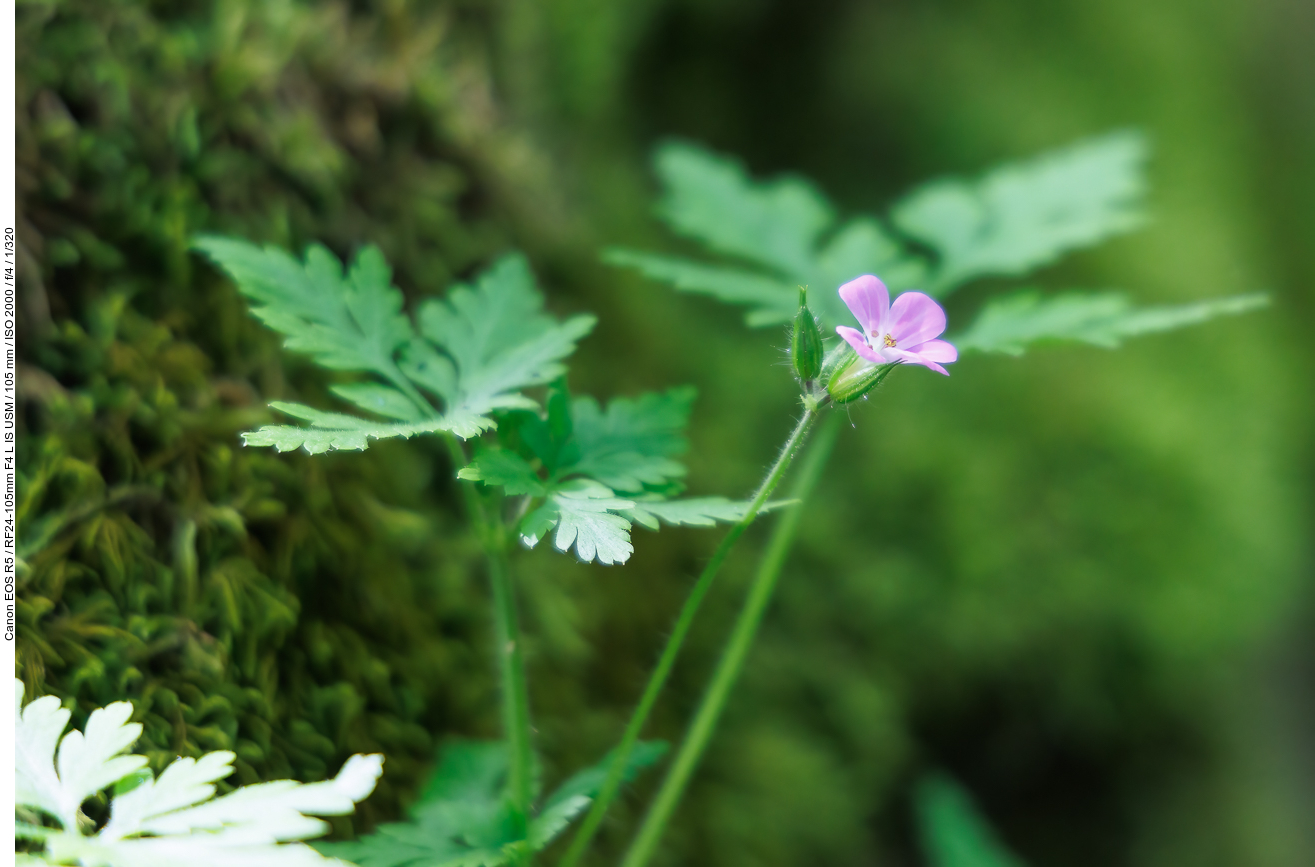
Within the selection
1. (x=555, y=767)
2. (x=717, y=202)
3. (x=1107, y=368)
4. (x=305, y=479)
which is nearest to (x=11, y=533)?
(x=305, y=479)

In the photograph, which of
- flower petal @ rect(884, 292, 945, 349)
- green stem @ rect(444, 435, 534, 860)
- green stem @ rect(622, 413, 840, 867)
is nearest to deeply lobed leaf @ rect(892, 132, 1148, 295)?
green stem @ rect(622, 413, 840, 867)

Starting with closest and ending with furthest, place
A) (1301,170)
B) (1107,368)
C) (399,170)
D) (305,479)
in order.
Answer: (305,479) < (399,170) < (1107,368) < (1301,170)

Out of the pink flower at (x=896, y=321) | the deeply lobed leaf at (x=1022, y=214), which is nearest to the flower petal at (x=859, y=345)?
the pink flower at (x=896, y=321)

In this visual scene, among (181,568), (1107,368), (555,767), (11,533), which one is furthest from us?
(1107,368)

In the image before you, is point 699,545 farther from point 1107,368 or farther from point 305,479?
point 1107,368

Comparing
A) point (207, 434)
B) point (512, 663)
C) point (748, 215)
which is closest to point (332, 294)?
point (207, 434)
